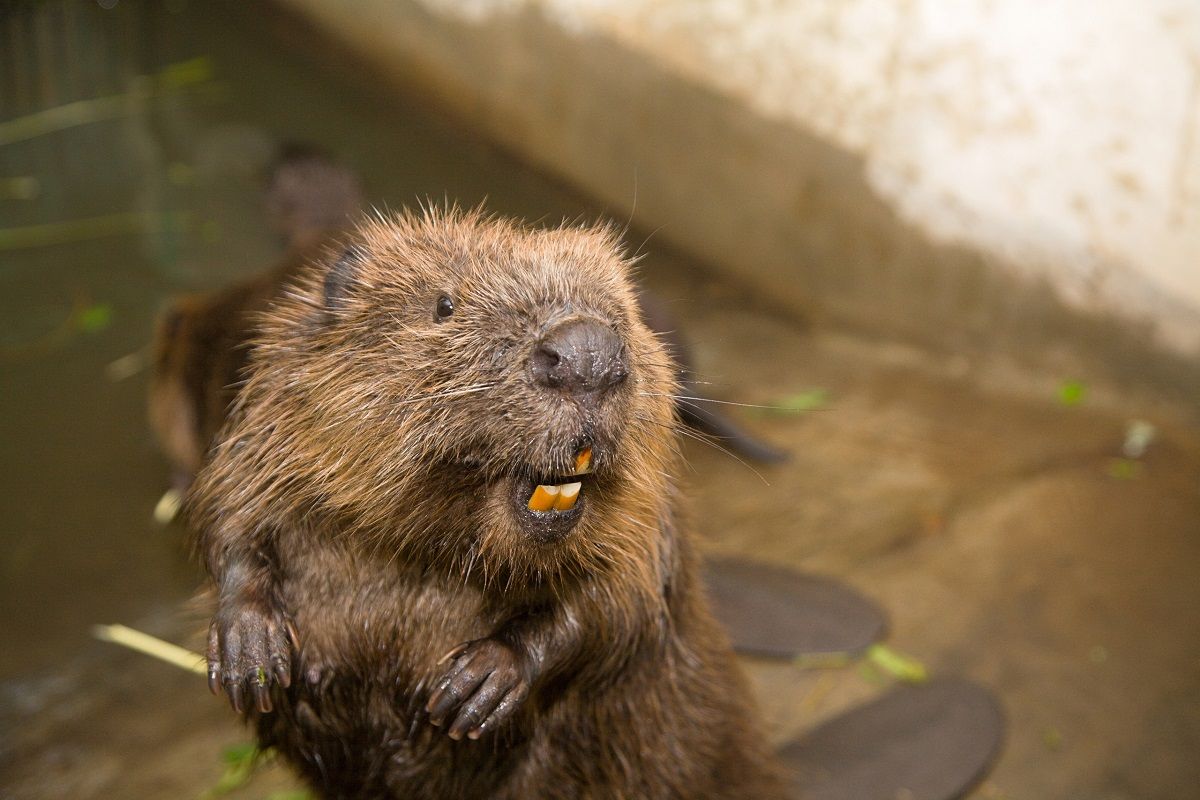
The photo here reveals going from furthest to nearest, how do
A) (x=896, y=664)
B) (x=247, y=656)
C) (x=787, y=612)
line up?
(x=787, y=612), (x=896, y=664), (x=247, y=656)

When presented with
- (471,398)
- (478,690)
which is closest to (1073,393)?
(478,690)

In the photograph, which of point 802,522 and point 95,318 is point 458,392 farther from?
point 95,318

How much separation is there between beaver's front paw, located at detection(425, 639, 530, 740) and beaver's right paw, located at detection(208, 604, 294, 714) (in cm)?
24

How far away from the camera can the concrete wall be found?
377cm

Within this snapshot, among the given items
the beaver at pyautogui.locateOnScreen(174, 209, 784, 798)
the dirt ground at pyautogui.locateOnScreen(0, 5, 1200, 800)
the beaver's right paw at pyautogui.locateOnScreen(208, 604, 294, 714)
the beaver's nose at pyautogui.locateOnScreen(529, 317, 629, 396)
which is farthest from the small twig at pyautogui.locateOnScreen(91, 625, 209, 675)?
the beaver's nose at pyautogui.locateOnScreen(529, 317, 629, 396)

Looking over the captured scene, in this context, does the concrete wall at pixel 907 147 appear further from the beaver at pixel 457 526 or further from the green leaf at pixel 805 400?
the beaver at pixel 457 526

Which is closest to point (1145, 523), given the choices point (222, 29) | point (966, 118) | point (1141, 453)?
point (1141, 453)

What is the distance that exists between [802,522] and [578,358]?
2.31 meters

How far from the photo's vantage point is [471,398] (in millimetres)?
1634

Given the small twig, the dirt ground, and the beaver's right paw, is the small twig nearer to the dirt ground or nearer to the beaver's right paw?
the dirt ground

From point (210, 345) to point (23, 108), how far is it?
11.0 feet

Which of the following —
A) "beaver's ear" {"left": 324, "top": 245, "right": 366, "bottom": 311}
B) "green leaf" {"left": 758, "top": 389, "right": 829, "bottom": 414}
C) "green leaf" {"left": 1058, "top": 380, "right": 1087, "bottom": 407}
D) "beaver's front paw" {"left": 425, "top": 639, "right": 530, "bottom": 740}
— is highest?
"beaver's ear" {"left": 324, "top": 245, "right": 366, "bottom": 311}

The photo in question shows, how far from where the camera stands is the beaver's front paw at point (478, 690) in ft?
5.93

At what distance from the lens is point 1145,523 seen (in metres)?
3.55
